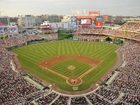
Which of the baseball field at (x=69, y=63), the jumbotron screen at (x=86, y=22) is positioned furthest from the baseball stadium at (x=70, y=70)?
the jumbotron screen at (x=86, y=22)

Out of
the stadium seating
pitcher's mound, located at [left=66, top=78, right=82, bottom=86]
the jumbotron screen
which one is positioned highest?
the jumbotron screen

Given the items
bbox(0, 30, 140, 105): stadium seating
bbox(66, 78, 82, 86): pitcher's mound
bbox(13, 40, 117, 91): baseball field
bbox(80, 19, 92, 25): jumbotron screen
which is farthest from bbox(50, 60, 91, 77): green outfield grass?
bbox(80, 19, 92, 25): jumbotron screen

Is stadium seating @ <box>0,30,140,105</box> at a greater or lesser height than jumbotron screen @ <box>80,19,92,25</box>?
lesser

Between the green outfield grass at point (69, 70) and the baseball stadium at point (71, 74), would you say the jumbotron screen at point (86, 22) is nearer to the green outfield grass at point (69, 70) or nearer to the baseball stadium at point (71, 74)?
the baseball stadium at point (71, 74)

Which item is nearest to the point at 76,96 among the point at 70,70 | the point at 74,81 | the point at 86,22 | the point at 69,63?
the point at 74,81

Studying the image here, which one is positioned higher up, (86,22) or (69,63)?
(86,22)

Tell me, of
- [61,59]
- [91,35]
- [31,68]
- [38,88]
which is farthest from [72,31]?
[38,88]

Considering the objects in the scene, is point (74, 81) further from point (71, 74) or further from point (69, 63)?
point (69, 63)

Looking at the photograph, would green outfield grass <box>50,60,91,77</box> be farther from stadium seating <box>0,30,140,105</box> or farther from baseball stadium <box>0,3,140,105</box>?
stadium seating <box>0,30,140,105</box>
